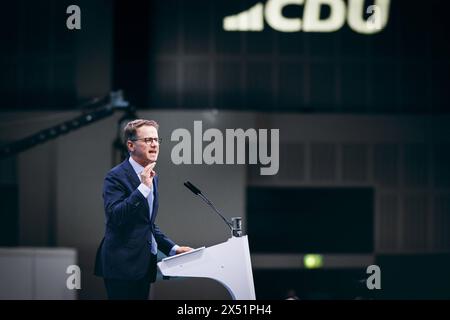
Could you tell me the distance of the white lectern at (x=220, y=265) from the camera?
17.9ft

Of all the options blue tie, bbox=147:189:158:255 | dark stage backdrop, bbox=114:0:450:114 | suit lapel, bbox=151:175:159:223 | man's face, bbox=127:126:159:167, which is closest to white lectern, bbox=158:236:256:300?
blue tie, bbox=147:189:158:255

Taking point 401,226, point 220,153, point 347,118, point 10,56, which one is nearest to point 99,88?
point 10,56

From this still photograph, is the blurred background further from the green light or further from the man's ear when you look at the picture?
the man's ear

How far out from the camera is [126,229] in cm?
562

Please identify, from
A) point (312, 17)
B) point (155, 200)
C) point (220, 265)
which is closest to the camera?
point (220, 265)

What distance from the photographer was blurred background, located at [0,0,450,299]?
7086 millimetres

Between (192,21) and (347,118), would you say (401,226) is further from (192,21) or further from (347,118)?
(192,21)

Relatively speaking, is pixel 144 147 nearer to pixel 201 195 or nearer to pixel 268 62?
pixel 201 195

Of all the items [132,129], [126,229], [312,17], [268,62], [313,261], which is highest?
[312,17]

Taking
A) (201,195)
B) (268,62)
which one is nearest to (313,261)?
(201,195)

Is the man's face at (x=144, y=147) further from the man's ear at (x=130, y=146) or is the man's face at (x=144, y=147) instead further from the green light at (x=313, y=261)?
the green light at (x=313, y=261)

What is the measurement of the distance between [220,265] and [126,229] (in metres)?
0.76

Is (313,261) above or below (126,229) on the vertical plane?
below

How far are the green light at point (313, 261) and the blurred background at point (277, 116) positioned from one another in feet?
0.03
